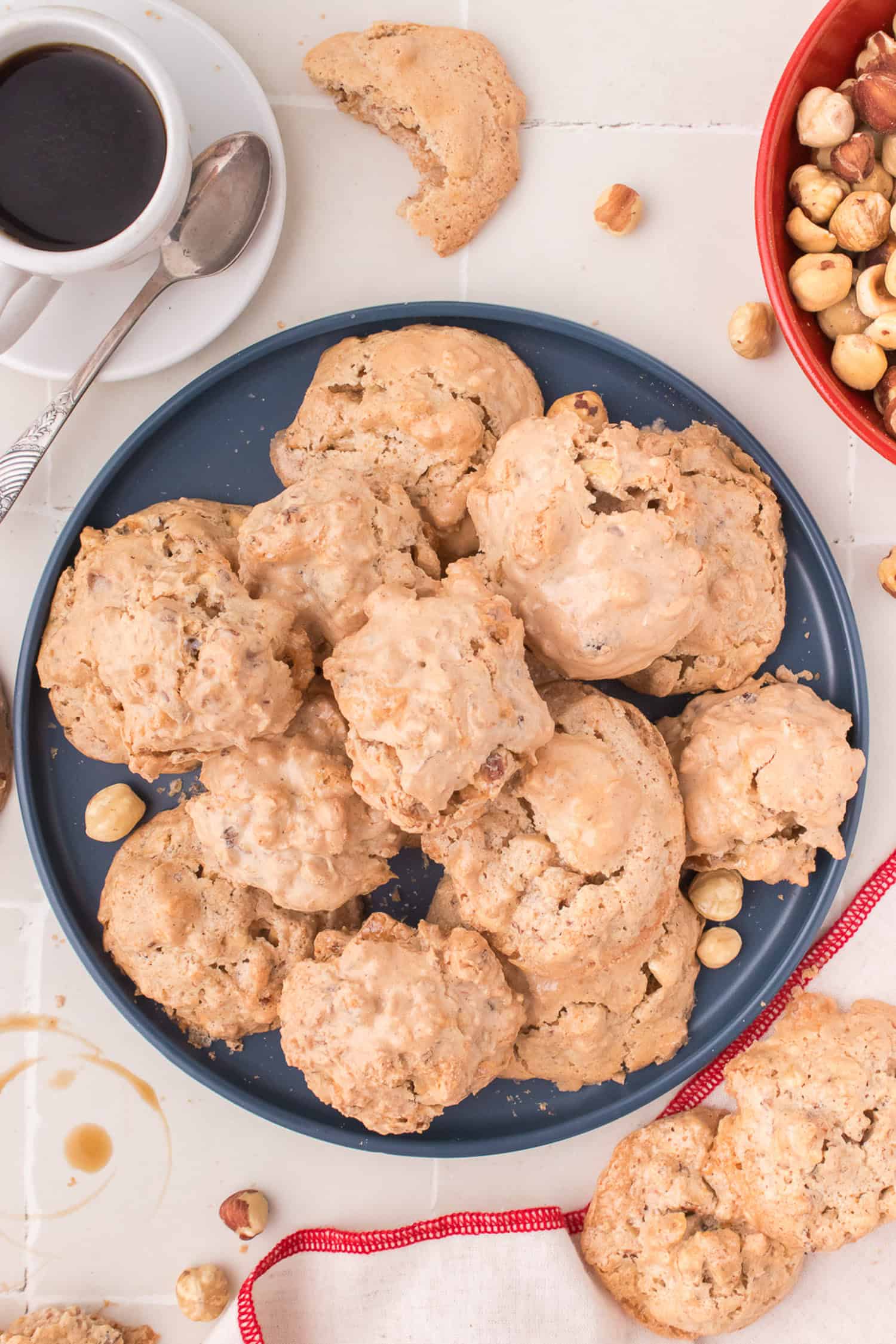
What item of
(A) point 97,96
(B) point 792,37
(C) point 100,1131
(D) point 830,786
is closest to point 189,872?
(C) point 100,1131

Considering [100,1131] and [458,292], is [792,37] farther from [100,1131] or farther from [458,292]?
[100,1131]

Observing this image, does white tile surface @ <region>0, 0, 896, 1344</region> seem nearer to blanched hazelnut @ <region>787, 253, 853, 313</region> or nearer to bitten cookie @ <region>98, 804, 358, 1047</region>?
blanched hazelnut @ <region>787, 253, 853, 313</region>

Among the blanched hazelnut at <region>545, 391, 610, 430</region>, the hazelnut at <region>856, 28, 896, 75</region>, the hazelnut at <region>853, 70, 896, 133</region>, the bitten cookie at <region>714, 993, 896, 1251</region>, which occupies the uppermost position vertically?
the hazelnut at <region>856, 28, 896, 75</region>

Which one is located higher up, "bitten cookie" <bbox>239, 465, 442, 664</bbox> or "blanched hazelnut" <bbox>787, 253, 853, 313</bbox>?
"blanched hazelnut" <bbox>787, 253, 853, 313</bbox>

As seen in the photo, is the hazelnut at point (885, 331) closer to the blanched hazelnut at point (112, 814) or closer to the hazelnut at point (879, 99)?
the hazelnut at point (879, 99)

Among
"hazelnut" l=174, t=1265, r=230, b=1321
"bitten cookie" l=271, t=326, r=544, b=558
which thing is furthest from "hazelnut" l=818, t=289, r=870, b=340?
"hazelnut" l=174, t=1265, r=230, b=1321
